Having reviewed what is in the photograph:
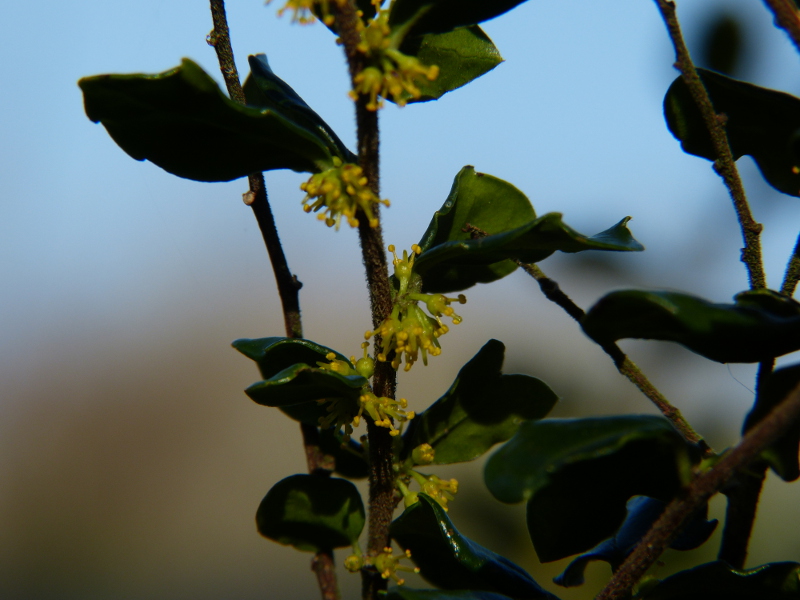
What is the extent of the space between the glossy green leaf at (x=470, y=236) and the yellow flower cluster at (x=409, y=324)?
0.02 m

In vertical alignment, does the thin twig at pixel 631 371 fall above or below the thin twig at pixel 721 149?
below

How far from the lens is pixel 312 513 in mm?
799

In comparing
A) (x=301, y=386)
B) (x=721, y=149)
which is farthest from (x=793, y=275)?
(x=301, y=386)

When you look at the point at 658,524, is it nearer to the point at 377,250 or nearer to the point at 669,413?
the point at 669,413

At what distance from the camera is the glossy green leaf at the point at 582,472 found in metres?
0.46

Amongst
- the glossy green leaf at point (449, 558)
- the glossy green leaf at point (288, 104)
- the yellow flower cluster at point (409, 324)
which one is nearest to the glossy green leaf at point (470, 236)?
the yellow flower cluster at point (409, 324)

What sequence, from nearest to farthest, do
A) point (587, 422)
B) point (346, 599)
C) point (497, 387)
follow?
point (587, 422)
point (497, 387)
point (346, 599)

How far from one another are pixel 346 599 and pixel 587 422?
2.89m

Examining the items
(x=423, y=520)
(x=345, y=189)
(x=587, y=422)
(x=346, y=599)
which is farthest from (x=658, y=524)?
(x=346, y=599)

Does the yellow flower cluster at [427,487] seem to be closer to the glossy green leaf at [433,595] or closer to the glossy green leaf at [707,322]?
the glossy green leaf at [433,595]

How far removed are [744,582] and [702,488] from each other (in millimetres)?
171

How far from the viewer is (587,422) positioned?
0.49m

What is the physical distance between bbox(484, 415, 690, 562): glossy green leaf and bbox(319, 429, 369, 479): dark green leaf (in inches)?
10.6

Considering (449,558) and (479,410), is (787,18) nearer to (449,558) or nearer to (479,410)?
(479,410)
